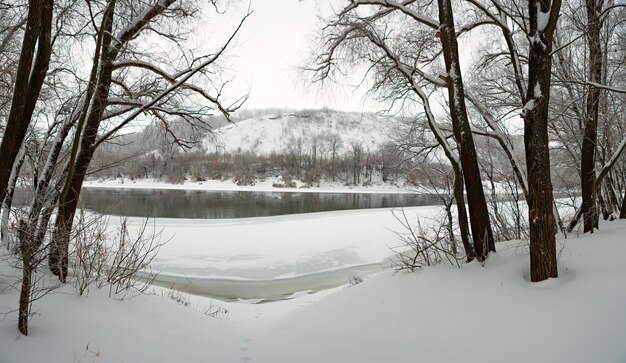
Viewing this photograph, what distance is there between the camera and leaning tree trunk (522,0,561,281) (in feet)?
12.4

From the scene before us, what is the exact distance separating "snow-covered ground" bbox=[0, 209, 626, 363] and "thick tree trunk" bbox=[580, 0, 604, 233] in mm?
842

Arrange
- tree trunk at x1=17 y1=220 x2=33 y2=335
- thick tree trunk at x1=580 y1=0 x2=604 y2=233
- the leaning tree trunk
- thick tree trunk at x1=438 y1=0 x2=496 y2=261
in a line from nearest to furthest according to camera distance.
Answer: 1. tree trunk at x1=17 y1=220 x2=33 y2=335
2. the leaning tree trunk
3. thick tree trunk at x1=438 y1=0 x2=496 y2=261
4. thick tree trunk at x1=580 y1=0 x2=604 y2=233

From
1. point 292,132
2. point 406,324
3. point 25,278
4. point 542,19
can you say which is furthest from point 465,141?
point 292,132

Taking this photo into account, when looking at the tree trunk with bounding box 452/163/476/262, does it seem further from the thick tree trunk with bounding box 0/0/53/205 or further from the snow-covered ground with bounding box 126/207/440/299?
the thick tree trunk with bounding box 0/0/53/205

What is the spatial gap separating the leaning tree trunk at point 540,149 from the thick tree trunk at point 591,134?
101 inches

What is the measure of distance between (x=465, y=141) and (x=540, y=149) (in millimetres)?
1204

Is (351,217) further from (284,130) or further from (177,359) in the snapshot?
(284,130)

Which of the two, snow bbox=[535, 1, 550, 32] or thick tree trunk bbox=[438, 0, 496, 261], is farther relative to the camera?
thick tree trunk bbox=[438, 0, 496, 261]

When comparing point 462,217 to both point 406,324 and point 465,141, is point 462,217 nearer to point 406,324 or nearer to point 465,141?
point 465,141

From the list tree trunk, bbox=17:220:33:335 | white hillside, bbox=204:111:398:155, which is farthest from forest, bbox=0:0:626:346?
white hillside, bbox=204:111:398:155

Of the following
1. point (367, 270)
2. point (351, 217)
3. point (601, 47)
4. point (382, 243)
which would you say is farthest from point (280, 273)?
point (351, 217)

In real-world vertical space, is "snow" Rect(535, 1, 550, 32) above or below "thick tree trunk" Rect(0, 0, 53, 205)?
above

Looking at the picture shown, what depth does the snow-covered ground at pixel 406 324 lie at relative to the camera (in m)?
3.00

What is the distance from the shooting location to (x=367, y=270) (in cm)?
1077
